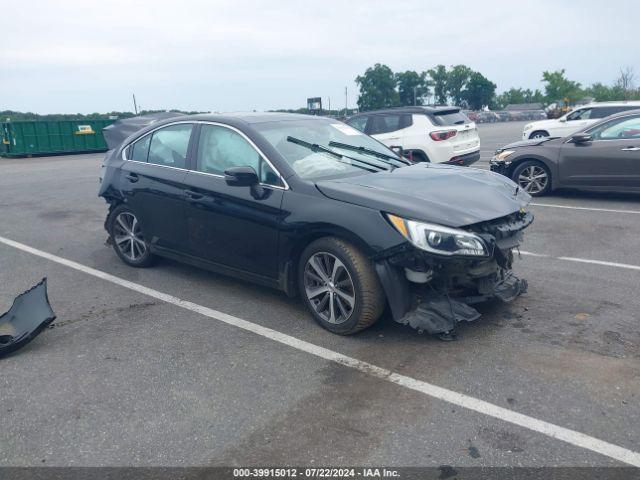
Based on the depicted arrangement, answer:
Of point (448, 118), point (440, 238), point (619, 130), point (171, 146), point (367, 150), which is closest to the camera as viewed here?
point (440, 238)

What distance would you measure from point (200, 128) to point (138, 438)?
10.4 feet

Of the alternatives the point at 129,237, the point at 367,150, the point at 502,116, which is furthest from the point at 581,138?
the point at 502,116

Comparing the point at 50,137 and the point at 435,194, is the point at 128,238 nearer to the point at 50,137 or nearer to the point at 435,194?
the point at 435,194

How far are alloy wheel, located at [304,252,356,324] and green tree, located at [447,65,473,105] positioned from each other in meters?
104

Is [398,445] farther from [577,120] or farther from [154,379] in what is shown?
[577,120]

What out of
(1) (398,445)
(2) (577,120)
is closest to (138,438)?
(1) (398,445)

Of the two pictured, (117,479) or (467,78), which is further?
(467,78)

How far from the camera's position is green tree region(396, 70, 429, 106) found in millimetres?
96500

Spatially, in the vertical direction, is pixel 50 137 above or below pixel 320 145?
below

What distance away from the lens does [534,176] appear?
10.4 meters

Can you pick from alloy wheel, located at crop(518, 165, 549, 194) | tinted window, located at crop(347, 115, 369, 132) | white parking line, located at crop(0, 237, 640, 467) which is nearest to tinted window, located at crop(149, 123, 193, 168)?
white parking line, located at crop(0, 237, 640, 467)

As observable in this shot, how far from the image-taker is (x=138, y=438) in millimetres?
3174

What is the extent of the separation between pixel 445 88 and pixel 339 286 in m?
106

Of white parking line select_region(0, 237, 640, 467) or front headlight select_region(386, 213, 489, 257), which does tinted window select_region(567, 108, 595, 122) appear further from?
white parking line select_region(0, 237, 640, 467)
